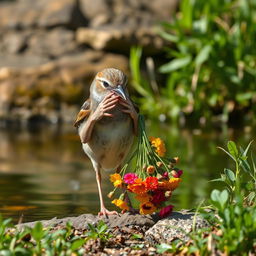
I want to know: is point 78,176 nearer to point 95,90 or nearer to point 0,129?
point 95,90

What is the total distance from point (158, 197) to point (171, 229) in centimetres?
29

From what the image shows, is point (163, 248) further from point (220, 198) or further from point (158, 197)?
point (158, 197)

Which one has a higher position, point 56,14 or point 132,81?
point 56,14

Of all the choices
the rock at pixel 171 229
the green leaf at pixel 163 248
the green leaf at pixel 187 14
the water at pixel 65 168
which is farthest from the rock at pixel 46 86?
the green leaf at pixel 163 248

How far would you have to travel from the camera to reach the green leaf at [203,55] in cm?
1273

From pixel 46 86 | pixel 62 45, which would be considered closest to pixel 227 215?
pixel 46 86

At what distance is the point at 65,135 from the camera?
13.0 m

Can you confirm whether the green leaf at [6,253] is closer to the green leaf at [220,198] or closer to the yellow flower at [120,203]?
the green leaf at [220,198]

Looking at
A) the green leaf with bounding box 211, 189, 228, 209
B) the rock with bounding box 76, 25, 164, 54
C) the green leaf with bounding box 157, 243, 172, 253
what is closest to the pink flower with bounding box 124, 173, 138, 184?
the green leaf with bounding box 157, 243, 172, 253

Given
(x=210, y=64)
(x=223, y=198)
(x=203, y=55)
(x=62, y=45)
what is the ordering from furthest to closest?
(x=62, y=45), (x=210, y=64), (x=203, y=55), (x=223, y=198)

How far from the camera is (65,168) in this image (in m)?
9.62

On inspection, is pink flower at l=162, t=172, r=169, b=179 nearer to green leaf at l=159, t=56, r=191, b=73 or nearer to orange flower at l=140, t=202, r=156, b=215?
orange flower at l=140, t=202, r=156, b=215

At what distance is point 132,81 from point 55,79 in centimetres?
146

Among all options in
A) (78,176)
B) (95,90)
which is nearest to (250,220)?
(95,90)
